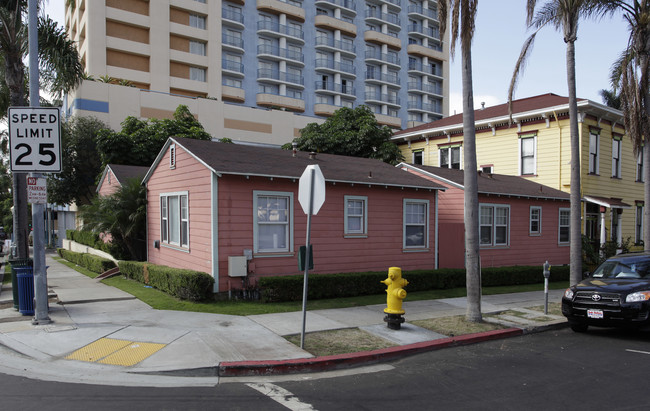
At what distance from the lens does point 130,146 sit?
87.2ft

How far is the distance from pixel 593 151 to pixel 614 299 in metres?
15.3

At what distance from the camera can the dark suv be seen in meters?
8.66

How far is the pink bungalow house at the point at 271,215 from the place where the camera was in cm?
1154

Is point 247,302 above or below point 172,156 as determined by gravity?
below

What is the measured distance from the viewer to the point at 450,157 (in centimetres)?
2575

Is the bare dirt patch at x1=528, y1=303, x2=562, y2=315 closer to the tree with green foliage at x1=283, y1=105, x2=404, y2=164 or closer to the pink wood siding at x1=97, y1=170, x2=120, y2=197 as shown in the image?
the tree with green foliage at x1=283, y1=105, x2=404, y2=164

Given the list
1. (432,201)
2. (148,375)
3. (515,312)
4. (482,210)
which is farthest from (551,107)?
(148,375)

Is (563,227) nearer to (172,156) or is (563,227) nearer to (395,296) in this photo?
(395,296)

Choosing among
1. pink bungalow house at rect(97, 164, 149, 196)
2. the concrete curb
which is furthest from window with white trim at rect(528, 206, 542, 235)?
pink bungalow house at rect(97, 164, 149, 196)

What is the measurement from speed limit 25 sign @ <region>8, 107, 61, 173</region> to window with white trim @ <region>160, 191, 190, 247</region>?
4.57m

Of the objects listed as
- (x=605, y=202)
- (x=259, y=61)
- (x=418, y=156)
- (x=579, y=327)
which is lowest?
(x=579, y=327)

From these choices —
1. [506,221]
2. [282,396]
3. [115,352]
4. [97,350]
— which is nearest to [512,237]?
[506,221]

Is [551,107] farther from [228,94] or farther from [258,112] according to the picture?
[228,94]

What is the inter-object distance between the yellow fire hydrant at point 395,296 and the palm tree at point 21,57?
10.3 m
